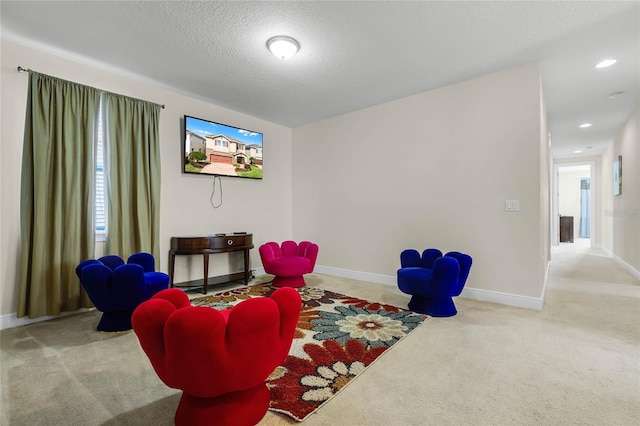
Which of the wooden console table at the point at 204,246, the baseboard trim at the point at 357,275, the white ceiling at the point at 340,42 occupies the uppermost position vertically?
the white ceiling at the point at 340,42

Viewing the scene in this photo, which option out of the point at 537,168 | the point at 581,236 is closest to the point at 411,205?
the point at 537,168

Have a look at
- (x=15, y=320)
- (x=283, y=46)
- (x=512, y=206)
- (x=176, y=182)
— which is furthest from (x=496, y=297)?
(x=15, y=320)

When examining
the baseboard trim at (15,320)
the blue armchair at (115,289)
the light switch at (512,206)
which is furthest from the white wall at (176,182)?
the light switch at (512,206)

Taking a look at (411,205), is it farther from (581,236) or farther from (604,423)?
(581,236)

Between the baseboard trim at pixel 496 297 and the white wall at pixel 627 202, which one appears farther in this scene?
the white wall at pixel 627 202

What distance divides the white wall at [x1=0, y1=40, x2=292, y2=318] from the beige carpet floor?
3.64ft

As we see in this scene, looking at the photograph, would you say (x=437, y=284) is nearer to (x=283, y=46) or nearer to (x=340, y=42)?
(x=340, y=42)

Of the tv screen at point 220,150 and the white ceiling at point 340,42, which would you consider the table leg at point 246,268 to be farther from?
the white ceiling at point 340,42

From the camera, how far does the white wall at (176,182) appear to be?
8.86 feet

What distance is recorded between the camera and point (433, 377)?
1846 millimetres

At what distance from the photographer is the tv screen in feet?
12.9

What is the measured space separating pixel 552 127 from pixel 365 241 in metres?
4.30

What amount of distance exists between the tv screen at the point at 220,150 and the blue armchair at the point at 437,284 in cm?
284

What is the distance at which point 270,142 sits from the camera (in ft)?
17.0
